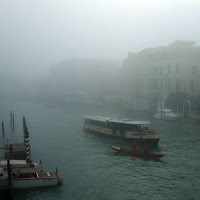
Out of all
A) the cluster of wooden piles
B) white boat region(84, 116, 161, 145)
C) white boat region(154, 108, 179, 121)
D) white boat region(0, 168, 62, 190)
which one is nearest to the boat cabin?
white boat region(84, 116, 161, 145)

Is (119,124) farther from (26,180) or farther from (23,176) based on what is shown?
(26,180)

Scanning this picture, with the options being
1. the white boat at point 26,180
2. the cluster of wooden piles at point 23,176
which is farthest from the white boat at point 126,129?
the white boat at point 26,180

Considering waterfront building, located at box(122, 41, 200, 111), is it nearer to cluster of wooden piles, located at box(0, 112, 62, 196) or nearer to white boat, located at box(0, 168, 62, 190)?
cluster of wooden piles, located at box(0, 112, 62, 196)

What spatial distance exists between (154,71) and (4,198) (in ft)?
162

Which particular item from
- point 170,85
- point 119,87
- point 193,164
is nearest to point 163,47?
point 170,85

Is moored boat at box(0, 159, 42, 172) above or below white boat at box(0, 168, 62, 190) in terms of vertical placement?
above

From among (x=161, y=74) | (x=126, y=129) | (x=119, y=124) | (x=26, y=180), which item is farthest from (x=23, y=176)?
(x=161, y=74)

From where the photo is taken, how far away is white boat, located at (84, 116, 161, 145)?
82.1 ft

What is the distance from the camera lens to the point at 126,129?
26922mm

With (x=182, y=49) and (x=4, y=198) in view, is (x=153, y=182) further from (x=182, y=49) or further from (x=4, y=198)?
(x=182, y=49)

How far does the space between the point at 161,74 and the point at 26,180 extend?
46202 millimetres

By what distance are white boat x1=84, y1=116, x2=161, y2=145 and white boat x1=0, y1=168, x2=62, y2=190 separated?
11491mm

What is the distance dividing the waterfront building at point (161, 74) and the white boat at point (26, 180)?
1510 inches

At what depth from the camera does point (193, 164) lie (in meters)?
19.5
